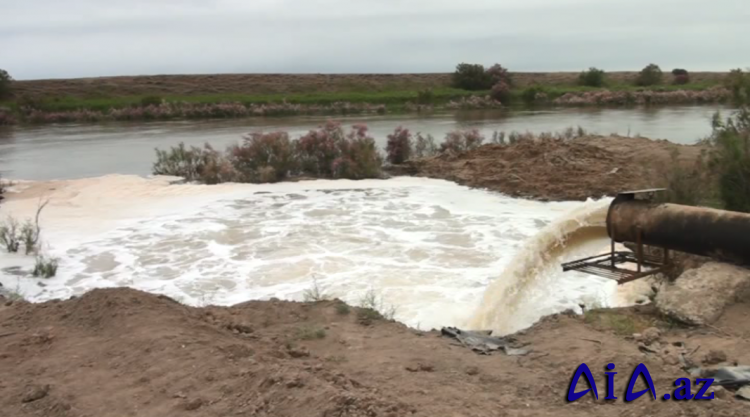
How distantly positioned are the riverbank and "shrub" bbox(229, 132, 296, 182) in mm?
32200

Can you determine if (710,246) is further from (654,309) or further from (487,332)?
(487,332)

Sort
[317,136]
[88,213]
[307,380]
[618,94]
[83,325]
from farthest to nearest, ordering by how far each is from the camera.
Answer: [618,94] < [317,136] < [88,213] < [83,325] < [307,380]

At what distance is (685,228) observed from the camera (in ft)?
19.6

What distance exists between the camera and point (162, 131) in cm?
3703

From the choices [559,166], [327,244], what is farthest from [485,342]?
[559,166]

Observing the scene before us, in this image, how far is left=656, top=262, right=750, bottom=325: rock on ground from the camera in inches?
223

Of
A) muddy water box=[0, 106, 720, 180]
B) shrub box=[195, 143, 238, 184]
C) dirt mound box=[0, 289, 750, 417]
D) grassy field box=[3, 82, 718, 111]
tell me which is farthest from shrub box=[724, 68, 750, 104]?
grassy field box=[3, 82, 718, 111]

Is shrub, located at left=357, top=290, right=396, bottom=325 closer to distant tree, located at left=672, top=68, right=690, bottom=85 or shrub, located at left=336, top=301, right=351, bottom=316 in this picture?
shrub, located at left=336, top=301, right=351, bottom=316

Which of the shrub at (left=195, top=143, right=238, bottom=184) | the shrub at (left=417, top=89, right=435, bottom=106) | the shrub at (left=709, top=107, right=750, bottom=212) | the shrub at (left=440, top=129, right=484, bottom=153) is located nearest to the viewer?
the shrub at (left=709, top=107, right=750, bottom=212)

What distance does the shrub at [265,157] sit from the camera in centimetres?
1825

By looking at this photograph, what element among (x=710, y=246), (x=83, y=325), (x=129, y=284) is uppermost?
(x=710, y=246)

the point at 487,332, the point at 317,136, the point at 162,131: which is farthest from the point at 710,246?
the point at 162,131

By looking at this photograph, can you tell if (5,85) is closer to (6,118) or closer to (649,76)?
(6,118)

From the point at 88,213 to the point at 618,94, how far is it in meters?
47.8
